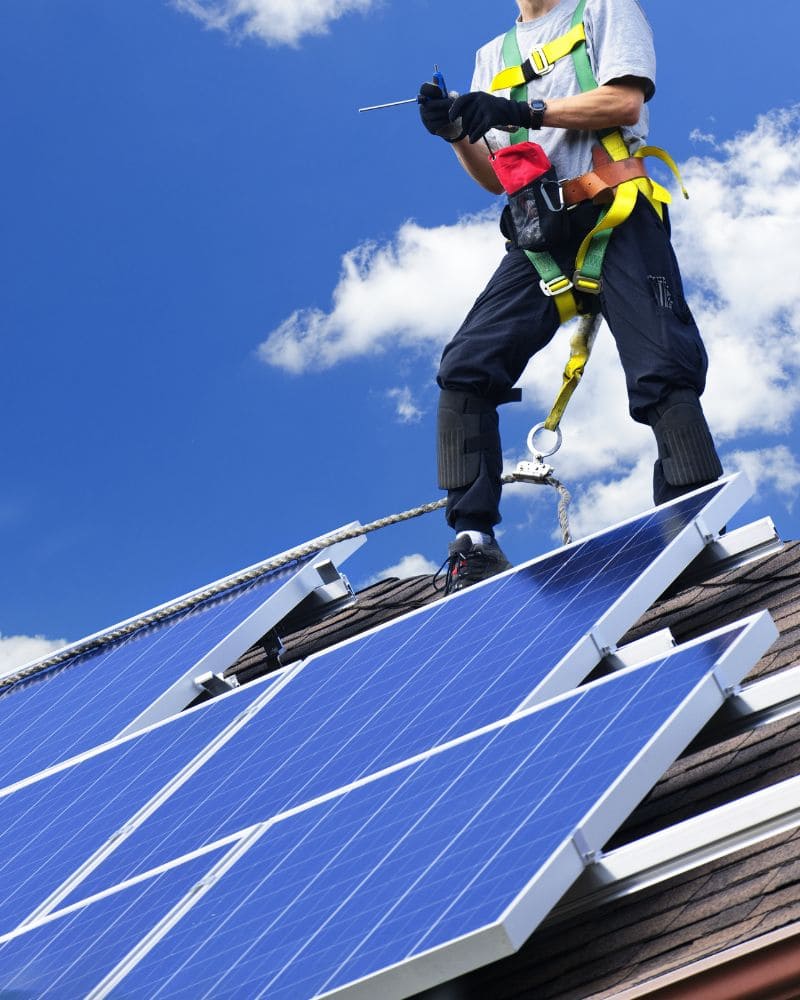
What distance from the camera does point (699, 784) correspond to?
5.36 metres

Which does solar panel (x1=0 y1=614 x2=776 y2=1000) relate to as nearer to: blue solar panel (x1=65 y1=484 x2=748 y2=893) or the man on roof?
blue solar panel (x1=65 y1=484 x2=748 y2=893)

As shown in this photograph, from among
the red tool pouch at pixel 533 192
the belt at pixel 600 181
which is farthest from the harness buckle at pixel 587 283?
the belt at pixel 600 181

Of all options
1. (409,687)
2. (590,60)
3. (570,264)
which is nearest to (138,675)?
(409,687)

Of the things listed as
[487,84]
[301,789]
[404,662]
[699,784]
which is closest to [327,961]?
[301,789]

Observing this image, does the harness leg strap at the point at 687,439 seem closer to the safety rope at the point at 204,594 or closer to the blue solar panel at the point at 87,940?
the safety rope at the point at 204,594

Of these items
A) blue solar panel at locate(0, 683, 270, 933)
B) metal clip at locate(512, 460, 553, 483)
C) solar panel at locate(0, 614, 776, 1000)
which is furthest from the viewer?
metal clip at locate(512, 460, 553, 483)

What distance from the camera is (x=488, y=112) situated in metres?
6.79

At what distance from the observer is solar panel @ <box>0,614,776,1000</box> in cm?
419

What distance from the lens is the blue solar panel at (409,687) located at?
5.50m

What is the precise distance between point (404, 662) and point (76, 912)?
4.88ft

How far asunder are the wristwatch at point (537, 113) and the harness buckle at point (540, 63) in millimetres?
393

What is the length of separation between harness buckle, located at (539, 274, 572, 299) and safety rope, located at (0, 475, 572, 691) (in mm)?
1391

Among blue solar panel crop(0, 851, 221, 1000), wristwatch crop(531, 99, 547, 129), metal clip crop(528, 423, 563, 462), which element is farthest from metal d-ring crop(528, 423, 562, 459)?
blue solar panel crop(0, 851, 221, 1000)

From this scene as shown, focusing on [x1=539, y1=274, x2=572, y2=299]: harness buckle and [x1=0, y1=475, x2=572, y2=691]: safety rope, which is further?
[x1=0, y1=475, x2=572, y2=691]: safety rope
